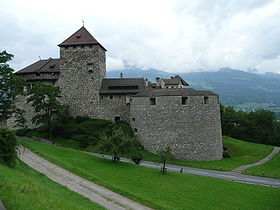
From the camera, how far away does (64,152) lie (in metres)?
38.3

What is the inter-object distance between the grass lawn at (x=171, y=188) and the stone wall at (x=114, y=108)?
706 inches

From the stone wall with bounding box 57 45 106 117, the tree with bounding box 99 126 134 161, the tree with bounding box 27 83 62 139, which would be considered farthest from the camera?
the stone wall with bounding box 57 45 106 117

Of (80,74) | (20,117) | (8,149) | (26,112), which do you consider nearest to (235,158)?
(80,74)

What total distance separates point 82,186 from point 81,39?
35.9 m

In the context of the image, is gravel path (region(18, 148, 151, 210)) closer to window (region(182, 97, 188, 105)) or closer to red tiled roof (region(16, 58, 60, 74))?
window (region(182, 97, 188, 105))

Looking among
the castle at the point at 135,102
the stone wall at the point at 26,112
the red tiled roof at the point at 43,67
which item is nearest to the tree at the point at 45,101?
the stone wall at the point at 26,112

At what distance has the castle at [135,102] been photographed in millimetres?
48969

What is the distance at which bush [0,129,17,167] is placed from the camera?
23758 mm

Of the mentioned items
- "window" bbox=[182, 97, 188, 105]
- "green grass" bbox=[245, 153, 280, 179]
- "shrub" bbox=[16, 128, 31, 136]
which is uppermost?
"window" bbox=[182, 97, 188, 105]

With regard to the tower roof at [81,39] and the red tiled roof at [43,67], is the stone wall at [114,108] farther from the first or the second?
the red tiled roof at [43,67]

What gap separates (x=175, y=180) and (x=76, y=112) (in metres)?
27.2

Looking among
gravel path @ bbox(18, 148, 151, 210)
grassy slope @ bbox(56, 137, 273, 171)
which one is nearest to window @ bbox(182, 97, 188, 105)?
grassy slope @ bbox(56, 137, 273, 171)

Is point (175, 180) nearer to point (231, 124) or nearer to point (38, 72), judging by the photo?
point (38, 72)

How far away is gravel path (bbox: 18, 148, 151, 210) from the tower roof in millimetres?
26233
